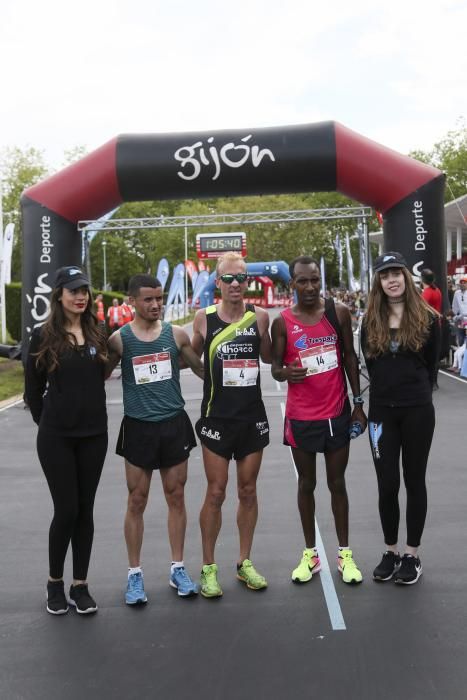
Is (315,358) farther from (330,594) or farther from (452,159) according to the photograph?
(452,159)

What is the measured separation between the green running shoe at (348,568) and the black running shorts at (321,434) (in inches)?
23.8

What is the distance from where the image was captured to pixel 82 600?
12.6 ft

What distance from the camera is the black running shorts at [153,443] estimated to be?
394cm

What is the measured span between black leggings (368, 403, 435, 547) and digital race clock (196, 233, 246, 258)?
37666 mm

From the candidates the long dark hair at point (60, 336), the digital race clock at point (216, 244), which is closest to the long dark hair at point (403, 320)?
the long dark hair at point (60, 336)

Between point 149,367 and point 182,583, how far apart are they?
3.82ft

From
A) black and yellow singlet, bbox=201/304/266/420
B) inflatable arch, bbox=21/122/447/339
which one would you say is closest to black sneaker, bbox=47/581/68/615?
black and yellow singlet, bbox=201/304/266/420

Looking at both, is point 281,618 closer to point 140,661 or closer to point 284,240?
point 140,661

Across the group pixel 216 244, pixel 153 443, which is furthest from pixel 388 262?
pixel 216 244

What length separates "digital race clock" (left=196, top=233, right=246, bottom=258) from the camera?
1646 inches

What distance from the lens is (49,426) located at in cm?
378

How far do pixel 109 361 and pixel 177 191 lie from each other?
8.35 m

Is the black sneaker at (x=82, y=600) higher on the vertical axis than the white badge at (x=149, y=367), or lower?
lower

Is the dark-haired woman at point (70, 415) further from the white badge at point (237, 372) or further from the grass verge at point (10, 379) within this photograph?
the grass verge at point (10, 379)
